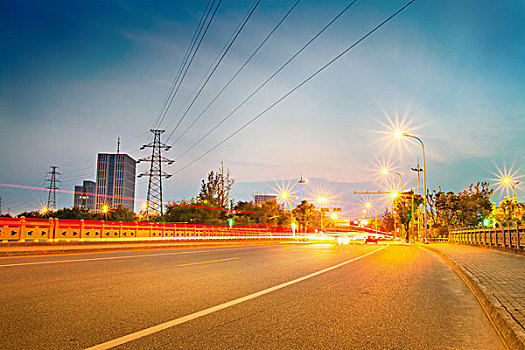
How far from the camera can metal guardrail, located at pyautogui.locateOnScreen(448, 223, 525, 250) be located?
18.3 metres

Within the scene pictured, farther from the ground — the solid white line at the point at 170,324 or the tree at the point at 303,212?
the tree at the point at 303,212

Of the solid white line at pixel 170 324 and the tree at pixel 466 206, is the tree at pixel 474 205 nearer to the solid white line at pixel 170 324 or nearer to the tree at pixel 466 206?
the tree at pixel 466 206

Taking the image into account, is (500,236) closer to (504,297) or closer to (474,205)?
(504,297)

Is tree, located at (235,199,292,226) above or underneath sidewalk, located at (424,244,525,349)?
above

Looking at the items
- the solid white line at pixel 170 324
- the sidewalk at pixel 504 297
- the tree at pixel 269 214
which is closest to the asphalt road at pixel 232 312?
the solid white line at pixel 170 324

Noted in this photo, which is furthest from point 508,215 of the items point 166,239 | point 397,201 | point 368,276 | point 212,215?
point 368,276

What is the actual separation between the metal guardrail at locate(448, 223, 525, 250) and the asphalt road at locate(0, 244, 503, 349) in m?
11.3

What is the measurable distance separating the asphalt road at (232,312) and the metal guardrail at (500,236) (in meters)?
11.3

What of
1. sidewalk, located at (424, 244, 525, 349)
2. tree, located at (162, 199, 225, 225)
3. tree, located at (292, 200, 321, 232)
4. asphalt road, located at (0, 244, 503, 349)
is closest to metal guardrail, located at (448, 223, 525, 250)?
sidewalk, located at (424, 244, 525, 349)

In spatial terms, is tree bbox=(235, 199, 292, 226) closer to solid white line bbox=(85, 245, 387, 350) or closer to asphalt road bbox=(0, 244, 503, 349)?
asphalt road bbox=(0, 244, 503, 349)

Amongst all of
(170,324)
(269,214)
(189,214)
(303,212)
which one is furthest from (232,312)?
(303,212)

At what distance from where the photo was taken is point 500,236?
21.6 m

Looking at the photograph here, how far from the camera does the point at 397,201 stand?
228ft

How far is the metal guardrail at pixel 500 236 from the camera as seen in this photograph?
1827cm
